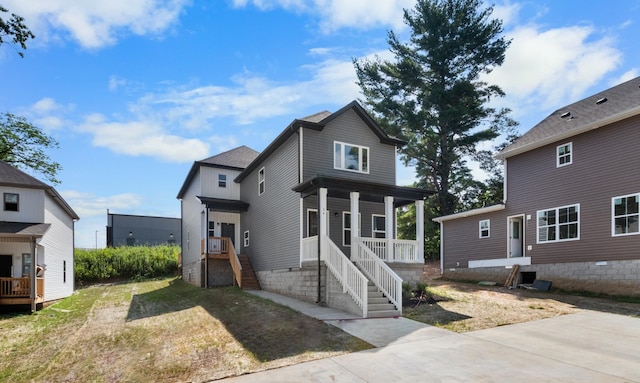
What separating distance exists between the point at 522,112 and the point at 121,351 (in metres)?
30.7

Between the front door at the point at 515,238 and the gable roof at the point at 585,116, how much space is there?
317 centimetres

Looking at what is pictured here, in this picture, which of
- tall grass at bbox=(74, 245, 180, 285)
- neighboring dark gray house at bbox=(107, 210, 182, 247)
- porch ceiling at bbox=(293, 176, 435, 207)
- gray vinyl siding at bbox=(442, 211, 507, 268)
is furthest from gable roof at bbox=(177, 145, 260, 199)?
neighboring dark gray house at bbox=(107, 210, 182, 247)

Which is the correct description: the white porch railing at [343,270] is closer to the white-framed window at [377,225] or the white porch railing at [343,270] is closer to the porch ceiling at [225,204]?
the white-framed window at [377,225]

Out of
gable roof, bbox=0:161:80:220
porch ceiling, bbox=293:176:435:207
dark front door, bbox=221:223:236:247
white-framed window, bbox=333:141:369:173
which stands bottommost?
dark front door, bbox=221:223:236:247

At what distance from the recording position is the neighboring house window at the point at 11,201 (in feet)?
56.1

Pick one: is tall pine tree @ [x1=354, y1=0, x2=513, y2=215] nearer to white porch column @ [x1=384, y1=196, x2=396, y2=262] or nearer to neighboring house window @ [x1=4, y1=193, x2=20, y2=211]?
white porch column @ [x1=384, y1=196, x2=396, y2=262]

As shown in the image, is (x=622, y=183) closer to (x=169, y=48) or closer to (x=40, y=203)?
(x=169, y=48)

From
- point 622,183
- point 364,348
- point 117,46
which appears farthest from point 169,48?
point 622,183

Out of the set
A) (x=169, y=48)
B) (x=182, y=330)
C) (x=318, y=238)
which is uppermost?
(x=169, y=48)

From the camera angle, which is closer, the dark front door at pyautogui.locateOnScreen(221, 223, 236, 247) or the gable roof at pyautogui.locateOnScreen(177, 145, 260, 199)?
the gable roof at pyautogui.locateOnScreen(177, 145, 260, 199)

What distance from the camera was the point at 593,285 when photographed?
15.4 metres

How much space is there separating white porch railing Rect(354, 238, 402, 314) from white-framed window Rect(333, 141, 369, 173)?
3973 mm

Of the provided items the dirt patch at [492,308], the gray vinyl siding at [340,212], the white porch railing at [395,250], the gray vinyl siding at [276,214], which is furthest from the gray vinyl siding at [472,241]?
the gray vinyl siding at [276,214]

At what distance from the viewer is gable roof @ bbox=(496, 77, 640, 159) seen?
15305 mm
